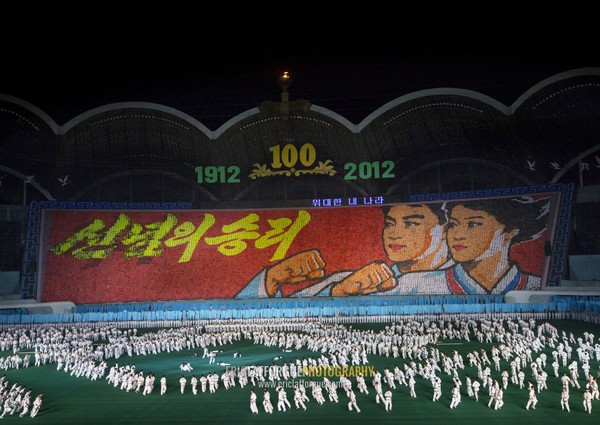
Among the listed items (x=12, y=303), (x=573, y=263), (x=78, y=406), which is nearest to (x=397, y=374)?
(x=78, y=406)

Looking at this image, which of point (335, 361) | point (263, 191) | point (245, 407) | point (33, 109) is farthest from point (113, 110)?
point (245, 407)

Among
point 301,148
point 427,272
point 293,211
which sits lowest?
point 427,272

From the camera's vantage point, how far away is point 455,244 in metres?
47.9

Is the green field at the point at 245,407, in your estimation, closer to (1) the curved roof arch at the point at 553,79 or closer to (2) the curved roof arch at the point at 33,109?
(1) the curved roof arch at the point at 553,79

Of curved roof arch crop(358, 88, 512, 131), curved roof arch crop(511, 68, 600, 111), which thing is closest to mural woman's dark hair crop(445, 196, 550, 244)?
curved roof arch crop(358, 88, 512, 131)

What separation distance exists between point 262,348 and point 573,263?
28421 millimetres

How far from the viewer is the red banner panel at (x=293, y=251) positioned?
46.2 meters

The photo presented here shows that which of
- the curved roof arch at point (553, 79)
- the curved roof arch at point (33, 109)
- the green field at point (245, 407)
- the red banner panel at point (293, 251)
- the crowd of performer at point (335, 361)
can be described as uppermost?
the curved roof arch at point (553, 79)

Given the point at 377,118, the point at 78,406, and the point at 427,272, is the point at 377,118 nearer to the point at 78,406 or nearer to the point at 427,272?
the point at 427,272

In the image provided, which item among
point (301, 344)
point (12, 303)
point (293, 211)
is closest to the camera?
point (301, 344)

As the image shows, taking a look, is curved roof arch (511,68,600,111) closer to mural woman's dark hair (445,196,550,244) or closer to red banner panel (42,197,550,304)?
mural woman's dark hair (445,196,550,244)

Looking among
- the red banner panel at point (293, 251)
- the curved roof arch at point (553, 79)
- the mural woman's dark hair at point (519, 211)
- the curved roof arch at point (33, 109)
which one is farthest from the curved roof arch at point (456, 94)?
the curved roof arch at point (33, 109)

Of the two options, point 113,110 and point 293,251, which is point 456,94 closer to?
point 293,251

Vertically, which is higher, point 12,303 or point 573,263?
point 573,263
